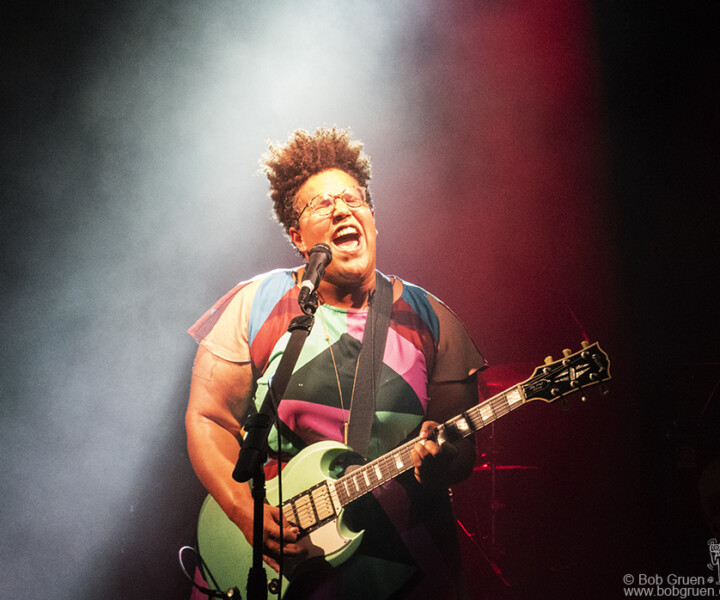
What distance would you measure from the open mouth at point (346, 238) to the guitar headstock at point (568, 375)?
1.11 metres

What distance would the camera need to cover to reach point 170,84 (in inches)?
134

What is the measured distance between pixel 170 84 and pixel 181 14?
0.47 metres

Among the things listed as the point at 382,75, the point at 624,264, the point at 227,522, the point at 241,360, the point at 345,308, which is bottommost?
the point at 227,522

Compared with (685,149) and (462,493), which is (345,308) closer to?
(462,493)

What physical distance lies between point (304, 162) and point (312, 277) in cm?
120

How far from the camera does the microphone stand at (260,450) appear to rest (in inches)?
65.6

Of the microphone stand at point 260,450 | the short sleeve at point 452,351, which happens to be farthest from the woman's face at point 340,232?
the microphone stand at point 260,450

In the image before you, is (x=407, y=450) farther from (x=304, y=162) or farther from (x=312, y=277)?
(x=304, y=162)

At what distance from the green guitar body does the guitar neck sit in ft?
0.25

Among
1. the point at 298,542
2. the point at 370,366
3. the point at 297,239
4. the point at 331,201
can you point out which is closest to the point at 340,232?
the point at 331,201

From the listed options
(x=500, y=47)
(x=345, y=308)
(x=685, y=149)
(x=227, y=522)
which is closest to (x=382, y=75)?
(x=500, y=47)

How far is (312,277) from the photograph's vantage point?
200 centimetres

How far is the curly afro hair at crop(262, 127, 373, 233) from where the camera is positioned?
117 inches

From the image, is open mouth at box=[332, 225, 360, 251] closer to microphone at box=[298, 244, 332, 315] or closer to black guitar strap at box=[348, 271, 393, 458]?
black guitar strap at box=[348, 271, 393, 458]
